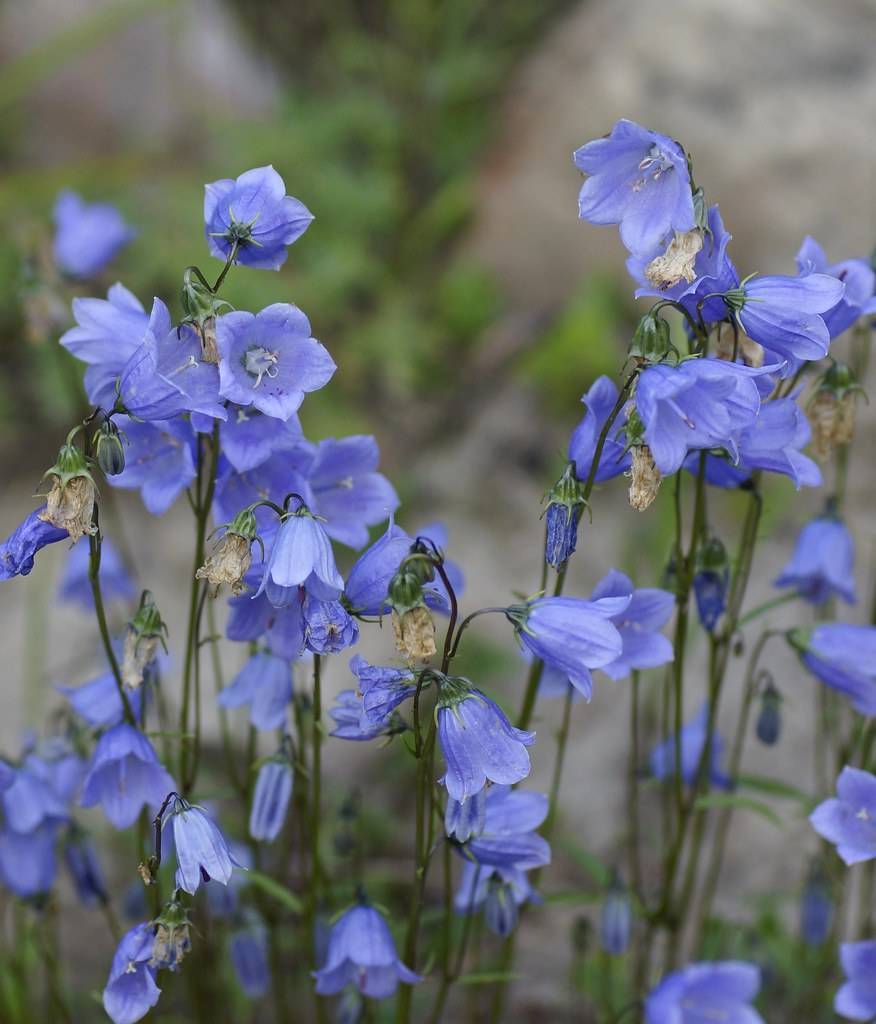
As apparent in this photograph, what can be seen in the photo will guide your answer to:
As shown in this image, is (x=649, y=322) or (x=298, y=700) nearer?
(x=649, y=322)

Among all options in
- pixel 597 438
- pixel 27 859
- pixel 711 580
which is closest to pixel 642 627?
pixel 711 580

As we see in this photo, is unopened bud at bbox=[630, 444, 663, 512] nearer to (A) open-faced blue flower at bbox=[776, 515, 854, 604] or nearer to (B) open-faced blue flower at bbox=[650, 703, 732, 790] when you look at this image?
(A) open-faced blue flower at bbox=[776, 515, 854, 604]

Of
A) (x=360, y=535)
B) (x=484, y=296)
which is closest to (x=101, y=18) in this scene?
(x=484, y=296)

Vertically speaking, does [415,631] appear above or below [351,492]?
below

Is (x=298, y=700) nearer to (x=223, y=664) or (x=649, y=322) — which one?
(x=649, y=322)

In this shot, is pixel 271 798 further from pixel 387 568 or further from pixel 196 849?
pixel 387 568

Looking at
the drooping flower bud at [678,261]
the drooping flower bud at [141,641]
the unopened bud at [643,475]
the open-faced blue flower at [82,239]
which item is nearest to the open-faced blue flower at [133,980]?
the drooping flower bud at [141,641]
